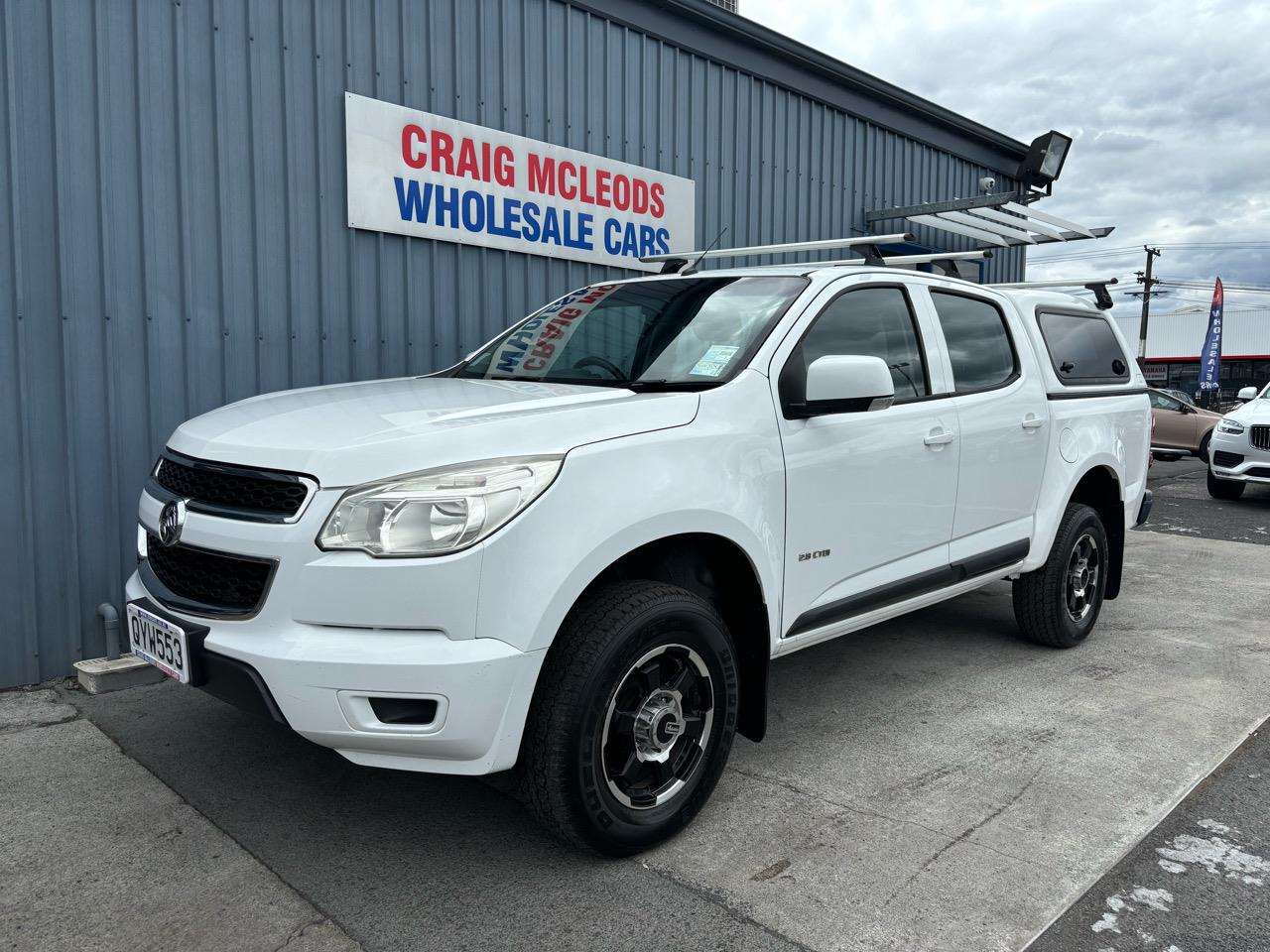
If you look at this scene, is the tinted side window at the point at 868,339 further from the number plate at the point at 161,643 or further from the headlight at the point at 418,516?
the number plate at the point at 161,643

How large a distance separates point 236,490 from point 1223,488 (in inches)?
480

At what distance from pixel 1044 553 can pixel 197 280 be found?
4397 millimetres

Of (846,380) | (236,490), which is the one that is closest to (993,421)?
(846,380)

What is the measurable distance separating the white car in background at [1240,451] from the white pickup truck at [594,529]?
8.47 meters

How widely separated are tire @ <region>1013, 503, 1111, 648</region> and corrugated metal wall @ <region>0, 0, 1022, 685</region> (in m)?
A: 3.56

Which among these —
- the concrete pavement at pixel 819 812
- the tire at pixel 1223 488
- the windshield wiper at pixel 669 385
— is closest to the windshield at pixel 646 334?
the windshield wiper at pixel 669 385

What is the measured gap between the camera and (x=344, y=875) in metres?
2.75

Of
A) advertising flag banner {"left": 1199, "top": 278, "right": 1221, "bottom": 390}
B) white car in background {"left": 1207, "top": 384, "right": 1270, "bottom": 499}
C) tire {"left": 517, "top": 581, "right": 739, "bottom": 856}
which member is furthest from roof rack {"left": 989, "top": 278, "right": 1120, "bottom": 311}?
advertising flag banner {"left": 1199, "top": 278, "right": 1221, "bottom": 390}

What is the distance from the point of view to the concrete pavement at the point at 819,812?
8.33 ft

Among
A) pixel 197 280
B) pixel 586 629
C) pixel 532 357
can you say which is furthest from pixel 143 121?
pixel 586 629

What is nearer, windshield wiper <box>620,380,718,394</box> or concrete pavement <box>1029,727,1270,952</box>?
concrete pavement <box>1029,727,1270,952</box>

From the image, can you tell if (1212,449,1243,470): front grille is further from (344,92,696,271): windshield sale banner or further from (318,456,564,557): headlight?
(318,456,564,557): headlight

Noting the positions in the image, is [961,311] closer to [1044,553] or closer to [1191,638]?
[1044,553]

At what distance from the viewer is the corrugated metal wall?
172 inches
